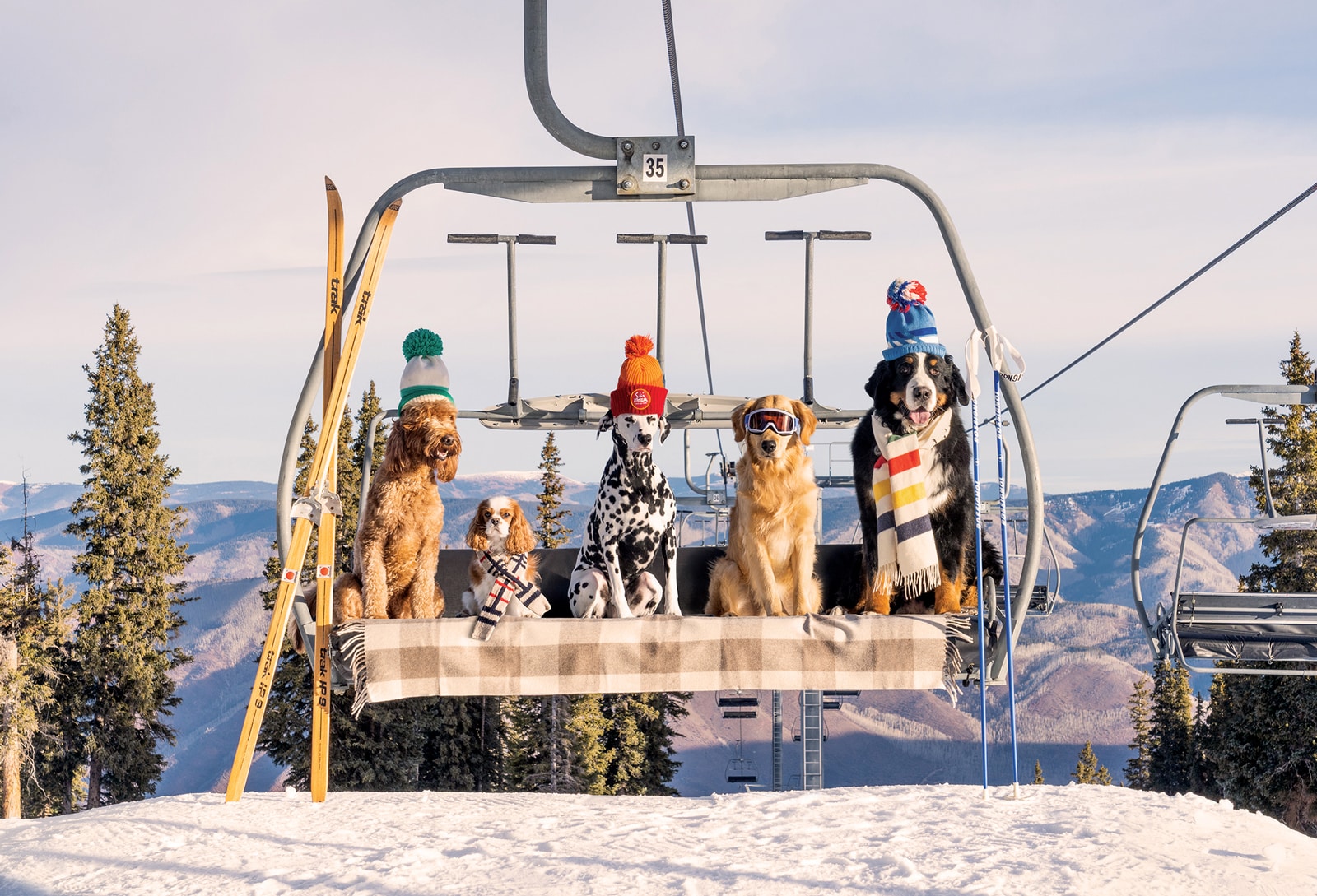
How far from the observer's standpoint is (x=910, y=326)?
7316 mm

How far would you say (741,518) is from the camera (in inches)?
293

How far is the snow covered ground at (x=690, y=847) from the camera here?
6.09 metres

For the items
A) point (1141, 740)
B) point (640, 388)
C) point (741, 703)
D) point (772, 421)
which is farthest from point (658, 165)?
point (1141, 740)

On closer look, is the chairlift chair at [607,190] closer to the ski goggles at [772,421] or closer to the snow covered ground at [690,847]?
the snow covered ground at [690,847]

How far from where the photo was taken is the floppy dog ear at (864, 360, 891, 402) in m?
7.32

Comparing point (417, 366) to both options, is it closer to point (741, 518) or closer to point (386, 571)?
point (386, 571)

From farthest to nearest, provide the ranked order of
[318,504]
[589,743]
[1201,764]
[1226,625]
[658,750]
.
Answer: [1201,764]
[658,750]
[589,743]
[1226,625]
[318,504]

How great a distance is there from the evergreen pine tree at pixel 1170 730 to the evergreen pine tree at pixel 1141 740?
1198 millimetres

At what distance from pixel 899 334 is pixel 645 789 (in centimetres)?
2600

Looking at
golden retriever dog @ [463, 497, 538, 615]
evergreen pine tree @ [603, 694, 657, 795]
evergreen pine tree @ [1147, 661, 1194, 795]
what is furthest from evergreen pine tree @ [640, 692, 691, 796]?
golden retriever dog @ [463, 497, 538, 615]

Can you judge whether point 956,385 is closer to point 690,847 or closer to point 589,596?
point 589,596

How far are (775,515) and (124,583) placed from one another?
91.3ft

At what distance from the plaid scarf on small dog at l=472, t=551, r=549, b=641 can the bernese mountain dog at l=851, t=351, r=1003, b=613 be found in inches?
73.5

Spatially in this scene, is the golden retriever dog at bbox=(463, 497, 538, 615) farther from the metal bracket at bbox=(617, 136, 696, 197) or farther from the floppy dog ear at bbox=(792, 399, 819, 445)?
the metal bracket at bbox=(617, 136, 696, 197)
